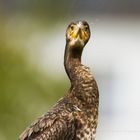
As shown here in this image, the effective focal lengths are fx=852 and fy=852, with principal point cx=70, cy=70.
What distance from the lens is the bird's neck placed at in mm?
2637

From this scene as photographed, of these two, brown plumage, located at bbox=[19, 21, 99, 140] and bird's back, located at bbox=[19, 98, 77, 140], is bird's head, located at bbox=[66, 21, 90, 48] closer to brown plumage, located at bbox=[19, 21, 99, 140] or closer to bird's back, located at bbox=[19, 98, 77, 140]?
brown plumage, located at bbox=[19, 21, 99, 140]

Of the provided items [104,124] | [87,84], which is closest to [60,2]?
[104,124]

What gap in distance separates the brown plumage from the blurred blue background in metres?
1.92

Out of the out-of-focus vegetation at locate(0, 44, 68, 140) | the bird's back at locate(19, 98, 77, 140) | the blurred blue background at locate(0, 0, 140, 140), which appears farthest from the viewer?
the blurred blue background at locate(0, 0, 140, 140)

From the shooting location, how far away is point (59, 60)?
6121mm

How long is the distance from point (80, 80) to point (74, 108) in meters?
0.10

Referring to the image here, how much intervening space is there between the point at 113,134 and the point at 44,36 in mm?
1020

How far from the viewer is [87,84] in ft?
8.70

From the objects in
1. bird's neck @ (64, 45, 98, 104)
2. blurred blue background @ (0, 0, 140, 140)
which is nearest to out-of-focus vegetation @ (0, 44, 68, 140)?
blurred blue background @ (0, 0, 140, 140)

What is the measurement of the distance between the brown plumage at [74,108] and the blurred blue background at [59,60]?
1.92 metres

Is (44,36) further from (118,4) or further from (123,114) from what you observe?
(118,4)

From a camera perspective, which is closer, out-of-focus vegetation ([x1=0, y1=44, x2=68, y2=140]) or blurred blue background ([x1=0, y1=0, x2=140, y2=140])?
out-of-focus vegetation ([x1=0, y1=44, x2=68, y2=140])

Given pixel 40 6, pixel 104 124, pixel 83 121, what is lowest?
pixel 104 124

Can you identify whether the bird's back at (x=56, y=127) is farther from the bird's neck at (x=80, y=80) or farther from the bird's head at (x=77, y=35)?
the bird's head at (x=77, y=35)
